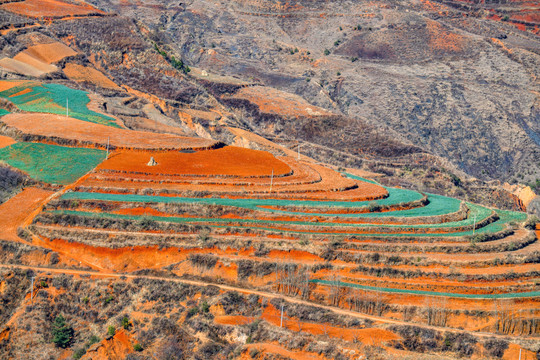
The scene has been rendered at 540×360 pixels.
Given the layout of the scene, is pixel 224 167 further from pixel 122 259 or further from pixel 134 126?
pixel 134 126

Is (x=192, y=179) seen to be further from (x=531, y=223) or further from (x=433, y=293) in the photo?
(x=531, y=223)

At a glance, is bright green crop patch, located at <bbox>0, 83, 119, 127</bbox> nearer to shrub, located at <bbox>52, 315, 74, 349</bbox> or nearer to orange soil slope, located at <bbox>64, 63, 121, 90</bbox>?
orange soil slope, located at <bbox>64, 63, 121, 90</bbox>

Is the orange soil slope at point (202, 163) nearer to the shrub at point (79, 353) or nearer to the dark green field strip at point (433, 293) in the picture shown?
the dark green field strip at point (433, 293)

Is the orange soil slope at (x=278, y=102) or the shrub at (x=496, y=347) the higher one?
the orange soil slope at (x=278, y=102)

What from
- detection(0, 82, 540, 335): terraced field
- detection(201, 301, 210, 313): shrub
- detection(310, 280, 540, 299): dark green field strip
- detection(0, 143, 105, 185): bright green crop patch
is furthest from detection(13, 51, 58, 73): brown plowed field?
detection(310, 280, 540, 299): dark green field strip

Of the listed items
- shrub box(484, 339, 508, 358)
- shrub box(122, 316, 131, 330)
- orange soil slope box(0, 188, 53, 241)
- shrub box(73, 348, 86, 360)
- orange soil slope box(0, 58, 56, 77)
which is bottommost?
shrub box(73, 348, 86, 360)

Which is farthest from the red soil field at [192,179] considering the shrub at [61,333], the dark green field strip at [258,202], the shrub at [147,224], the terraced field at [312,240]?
the shrub at [61,333]
